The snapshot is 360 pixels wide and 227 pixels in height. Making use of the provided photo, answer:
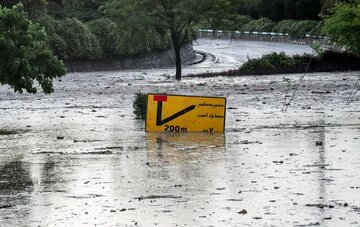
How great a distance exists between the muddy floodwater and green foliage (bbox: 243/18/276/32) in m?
76.9

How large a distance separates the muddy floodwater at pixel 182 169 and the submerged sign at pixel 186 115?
44 cm

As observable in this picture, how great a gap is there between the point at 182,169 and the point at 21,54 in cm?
975

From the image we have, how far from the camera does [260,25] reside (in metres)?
112

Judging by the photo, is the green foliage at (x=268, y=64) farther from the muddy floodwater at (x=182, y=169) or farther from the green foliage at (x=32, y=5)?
the muddy floodwater at (x=182, y=169)

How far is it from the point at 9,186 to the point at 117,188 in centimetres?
166

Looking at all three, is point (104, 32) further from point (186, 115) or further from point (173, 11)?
point (186, 115)

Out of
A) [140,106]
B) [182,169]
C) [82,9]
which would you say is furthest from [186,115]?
[82,9]

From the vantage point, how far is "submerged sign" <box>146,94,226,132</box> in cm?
2373

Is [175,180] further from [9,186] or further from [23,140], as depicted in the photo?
[23,140]

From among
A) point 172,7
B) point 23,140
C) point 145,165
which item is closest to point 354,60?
point 172,7

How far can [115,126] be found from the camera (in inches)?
1030

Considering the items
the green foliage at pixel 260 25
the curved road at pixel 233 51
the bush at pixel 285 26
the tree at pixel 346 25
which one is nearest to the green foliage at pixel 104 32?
the curved road at pixel 233 51

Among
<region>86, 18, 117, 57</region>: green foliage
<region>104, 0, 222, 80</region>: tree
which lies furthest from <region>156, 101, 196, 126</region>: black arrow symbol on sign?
<region>86, 18, 117, 57</region>: green foliage

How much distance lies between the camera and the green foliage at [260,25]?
109969 millimetres
